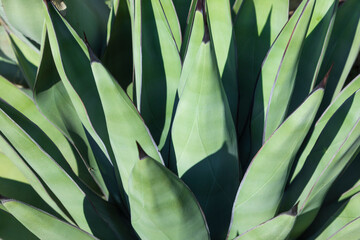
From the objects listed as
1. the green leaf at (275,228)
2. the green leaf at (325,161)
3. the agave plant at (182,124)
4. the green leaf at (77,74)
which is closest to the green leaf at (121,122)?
the agave plant at (182,124)

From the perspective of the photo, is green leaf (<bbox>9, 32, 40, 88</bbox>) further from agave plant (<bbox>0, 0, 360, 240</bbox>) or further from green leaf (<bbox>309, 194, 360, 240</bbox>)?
green leaf (<bbox>309, 194, 360, 240</bbox>)

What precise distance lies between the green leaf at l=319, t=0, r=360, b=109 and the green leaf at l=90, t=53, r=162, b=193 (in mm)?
510

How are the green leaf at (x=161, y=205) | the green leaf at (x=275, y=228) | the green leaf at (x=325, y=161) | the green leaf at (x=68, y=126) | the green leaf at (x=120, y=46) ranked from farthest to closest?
1. the green leaf at (x=120, y=46)
2. the green leaf at (x=68, y=126)
3. the green leaf at (x=325, y=161)
4. the green leaf at (x=275, y=228)
5. the green leaf at (x=161, y=205)

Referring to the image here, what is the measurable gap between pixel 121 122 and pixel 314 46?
48cm

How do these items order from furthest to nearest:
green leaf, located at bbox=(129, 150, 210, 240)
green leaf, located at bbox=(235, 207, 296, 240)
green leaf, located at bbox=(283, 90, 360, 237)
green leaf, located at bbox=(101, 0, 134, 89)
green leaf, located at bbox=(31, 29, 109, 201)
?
green leaf, located at bbox=(101, 0, 134, 89) < green leaf, located at bbox=(31, 29, 109, 201) < green leaf, located at bbox=(283, 90, 360, 237) < green leaf, located at bbox=(235, 207, 296, 240) < green leaf, located at bbox=(129, 150, 210, 240)

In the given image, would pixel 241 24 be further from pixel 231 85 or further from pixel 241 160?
pixel 241 160

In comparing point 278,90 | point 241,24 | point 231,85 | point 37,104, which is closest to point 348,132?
point 278,90

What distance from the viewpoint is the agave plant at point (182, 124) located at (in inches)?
31.8

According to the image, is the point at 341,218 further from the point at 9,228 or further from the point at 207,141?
the point at 9,228

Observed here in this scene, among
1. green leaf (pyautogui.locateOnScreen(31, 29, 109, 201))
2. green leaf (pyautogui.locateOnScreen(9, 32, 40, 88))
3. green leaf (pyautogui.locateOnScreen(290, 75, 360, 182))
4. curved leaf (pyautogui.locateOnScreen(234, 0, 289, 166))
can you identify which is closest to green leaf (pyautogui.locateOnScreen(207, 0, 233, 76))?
curved leaf (pyautogui.locateOnScreen(234, 0, 289, 166))

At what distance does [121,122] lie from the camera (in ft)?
2.72

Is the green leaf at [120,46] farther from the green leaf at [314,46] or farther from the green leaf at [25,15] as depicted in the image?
the green leaf at [314,46]

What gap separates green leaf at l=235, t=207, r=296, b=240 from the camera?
787 mm

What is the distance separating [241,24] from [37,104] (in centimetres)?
49
